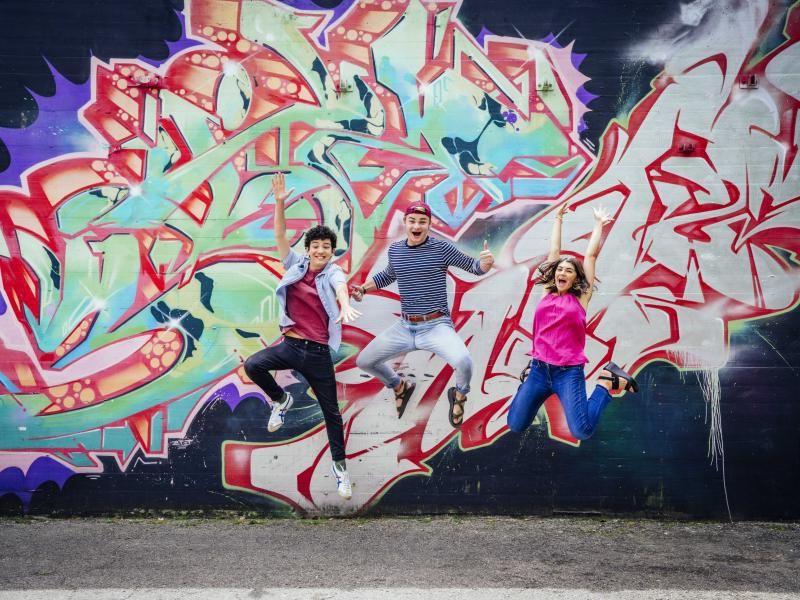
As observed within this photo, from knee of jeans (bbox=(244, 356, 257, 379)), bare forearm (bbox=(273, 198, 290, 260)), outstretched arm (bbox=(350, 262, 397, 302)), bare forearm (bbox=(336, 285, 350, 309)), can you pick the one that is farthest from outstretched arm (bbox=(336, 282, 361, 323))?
knee of jeans (bbox=(244, 356, 257, 379))

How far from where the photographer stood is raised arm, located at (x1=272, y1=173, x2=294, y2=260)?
5945 mm

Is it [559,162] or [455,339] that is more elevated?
[559,162]

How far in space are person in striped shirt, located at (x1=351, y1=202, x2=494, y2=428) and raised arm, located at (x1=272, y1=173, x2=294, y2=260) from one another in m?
0.67

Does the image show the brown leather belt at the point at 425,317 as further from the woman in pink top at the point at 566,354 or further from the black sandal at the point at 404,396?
the woman in pink top at the point at 566,354

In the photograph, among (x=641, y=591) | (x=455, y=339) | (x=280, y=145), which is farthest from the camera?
(x=280, y=145)

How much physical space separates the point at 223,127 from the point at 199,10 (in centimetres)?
101

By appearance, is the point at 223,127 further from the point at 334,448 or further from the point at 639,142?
the point at 639,142

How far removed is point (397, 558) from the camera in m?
5.61

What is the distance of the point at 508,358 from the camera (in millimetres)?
6555

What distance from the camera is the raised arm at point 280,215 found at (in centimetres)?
595

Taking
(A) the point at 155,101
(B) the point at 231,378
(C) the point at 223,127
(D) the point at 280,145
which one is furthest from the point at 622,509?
(A) the point at 155,101

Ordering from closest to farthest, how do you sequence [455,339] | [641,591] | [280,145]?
[641,591]
[455,339]
[280,145]

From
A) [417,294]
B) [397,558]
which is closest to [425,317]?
[417,294]

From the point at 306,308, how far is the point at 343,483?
1.46m
